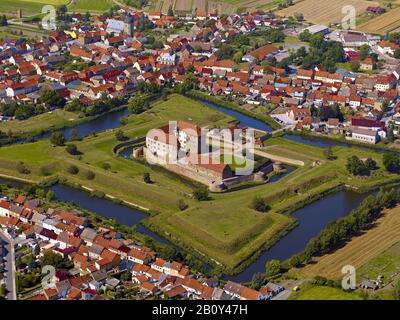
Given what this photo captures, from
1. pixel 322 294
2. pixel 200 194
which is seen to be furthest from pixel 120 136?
pixel 322 294

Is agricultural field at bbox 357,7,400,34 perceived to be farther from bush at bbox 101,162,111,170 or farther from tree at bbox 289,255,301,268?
tree at bbox 289,255,301,268

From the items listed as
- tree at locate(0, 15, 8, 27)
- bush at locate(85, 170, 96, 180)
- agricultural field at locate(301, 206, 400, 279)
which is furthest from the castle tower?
agricultural field at locate(301, 206, 400, 279)

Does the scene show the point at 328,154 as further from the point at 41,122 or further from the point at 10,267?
the point at 10,267

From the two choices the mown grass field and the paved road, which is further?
the mown grass field

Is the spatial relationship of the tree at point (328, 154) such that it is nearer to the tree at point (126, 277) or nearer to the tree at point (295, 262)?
the tree at point (295, 262)

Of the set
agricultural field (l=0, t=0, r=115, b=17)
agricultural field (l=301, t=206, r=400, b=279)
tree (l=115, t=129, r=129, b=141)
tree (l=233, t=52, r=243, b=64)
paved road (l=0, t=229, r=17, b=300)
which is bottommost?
agricultural field (l=301, t=206, r=400, b=279)
